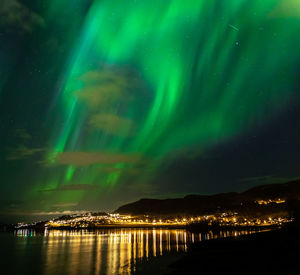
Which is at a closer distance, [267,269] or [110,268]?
[267,269]

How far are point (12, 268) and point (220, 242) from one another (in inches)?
1355

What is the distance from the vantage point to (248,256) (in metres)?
33.8

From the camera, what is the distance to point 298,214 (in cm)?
9144

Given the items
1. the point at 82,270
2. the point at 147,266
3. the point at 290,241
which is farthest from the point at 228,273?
the point at 82,270

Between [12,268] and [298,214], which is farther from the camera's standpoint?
[298,214]

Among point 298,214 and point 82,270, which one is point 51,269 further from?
point 298,214

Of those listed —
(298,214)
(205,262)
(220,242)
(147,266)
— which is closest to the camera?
(205,262)

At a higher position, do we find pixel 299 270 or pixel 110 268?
pixel 299 270

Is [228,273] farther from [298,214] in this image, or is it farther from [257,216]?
[257,216]

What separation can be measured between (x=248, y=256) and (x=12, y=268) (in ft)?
114

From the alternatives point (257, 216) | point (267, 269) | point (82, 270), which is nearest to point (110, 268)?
point (82, 270)

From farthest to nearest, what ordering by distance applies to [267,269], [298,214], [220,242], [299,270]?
[298,214], [220,242], [267,269], [299,270]

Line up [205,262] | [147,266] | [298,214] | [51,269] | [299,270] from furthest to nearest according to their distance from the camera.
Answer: [298,214]
[51,269]
[147,266]
[205,262]
[299,270]

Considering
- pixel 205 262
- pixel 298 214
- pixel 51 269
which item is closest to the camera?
pixel 205 262
